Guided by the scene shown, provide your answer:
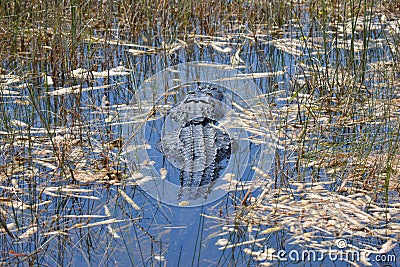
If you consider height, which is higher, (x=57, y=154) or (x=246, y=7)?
(x=246, y=7)

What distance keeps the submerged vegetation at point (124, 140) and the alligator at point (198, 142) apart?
0.21 m

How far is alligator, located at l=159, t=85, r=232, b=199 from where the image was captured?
3.35 metres

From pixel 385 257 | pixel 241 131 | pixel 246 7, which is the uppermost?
pixel 246 7

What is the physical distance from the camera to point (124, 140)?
3.70 meters

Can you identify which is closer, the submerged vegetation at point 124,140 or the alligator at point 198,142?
the submerged vegetation at point 124,140

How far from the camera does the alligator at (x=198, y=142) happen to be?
3.35 meters

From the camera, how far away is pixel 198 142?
11.9ft

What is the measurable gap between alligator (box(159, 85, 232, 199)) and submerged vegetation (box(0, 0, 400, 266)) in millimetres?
214

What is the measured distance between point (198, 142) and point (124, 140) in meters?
0.43

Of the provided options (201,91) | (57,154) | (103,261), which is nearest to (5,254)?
(103,261)

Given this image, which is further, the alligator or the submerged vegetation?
the alligator

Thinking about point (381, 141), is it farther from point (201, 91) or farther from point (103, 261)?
point (103, 261)

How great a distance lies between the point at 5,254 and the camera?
104 inches

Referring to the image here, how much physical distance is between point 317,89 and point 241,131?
29.7 inches
